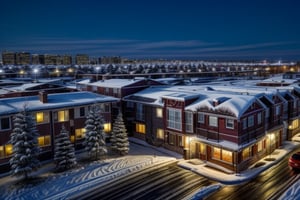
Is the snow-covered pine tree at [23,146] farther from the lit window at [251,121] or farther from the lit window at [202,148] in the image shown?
the lit window at [251,121]

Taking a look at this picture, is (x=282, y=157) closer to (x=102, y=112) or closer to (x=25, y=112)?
(x=102, y=112)

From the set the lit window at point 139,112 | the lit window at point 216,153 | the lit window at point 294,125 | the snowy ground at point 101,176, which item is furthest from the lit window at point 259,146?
the lit window at point 139,112

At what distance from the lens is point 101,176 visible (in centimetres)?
2494

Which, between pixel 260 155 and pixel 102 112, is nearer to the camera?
pixel 260 155

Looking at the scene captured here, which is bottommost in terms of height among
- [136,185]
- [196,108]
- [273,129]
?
[136,185]

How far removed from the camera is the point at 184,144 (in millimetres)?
30938

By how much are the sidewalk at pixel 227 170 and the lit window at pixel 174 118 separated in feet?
14.8

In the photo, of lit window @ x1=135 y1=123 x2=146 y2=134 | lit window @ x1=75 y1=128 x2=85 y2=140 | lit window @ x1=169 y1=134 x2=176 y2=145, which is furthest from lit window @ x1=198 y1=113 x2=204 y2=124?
lit window @ x1=75 y1=128 x2=85 y2=140

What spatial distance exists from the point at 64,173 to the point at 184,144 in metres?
13.2

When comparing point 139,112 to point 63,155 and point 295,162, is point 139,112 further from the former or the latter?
point 295,162

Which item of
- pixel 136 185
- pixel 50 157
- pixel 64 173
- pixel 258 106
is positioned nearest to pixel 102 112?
pixel 50 157

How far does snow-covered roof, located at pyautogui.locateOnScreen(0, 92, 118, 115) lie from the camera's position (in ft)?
92.0

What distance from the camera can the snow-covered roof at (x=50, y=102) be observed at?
2804 centimetres

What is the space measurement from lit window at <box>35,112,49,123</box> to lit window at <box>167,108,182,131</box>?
13.8 metres
